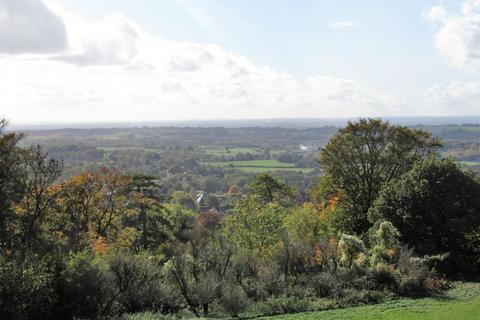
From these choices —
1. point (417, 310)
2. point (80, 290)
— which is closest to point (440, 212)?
point (417, 310)

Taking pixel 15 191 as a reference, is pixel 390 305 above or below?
below

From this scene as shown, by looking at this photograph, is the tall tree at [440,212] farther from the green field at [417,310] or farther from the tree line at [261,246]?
the green field at [417,310]

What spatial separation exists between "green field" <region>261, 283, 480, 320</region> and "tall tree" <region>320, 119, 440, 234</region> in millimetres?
13908

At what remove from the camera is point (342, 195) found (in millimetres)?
34094

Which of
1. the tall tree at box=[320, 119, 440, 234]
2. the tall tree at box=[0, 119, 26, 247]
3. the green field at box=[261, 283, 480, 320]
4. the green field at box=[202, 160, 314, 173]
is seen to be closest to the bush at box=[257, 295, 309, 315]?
the green field at box=[261, 283, 480, 320]

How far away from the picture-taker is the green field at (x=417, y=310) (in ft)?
51.9

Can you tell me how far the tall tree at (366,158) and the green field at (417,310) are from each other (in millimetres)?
13908

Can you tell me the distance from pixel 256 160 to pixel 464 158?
7204cm

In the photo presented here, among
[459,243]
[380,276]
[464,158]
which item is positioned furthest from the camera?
[464,158]

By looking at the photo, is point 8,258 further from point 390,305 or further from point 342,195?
point 342,195

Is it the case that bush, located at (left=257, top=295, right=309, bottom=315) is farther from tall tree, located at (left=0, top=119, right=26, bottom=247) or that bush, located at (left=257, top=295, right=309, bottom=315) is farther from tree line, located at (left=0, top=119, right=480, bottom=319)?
tall tree, located at (left=0, top=119, right=26, bottom=247)

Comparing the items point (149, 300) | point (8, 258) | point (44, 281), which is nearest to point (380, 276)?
point (149, 300)

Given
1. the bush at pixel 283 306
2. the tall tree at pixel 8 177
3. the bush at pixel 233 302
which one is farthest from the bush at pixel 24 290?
the bush at pixel 283 306

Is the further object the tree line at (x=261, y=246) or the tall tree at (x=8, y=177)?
the tall tree at (x=8, y=177)
